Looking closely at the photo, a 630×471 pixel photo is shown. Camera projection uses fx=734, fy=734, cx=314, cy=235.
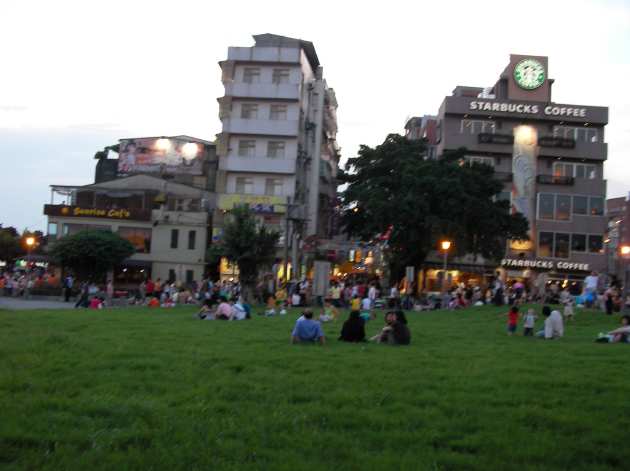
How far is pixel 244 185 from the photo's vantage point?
6606 centimetres

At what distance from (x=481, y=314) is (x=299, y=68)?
38415mm

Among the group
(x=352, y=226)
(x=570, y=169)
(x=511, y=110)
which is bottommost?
(x=352, y=226)

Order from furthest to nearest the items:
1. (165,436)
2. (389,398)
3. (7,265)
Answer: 1. (7,265)
2. (389,398)
3. (165,436)

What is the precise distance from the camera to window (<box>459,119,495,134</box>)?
232 feet

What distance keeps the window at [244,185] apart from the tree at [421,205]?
930 cm

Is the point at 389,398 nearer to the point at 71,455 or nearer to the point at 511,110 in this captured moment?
the point at 71,455

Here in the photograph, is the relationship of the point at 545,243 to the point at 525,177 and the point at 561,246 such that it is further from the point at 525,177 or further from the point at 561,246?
the point at 525,177

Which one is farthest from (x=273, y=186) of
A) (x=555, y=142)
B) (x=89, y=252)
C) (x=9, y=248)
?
(x=9, y=248)

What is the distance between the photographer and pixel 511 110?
70188 millimetres

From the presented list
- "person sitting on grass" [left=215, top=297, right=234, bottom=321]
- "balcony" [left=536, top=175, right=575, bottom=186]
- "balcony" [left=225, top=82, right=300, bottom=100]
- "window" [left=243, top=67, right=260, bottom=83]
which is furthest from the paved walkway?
"balcony" [left=536, top=175, right=575, bottom=186]

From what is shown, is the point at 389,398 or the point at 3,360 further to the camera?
the point at 3,360

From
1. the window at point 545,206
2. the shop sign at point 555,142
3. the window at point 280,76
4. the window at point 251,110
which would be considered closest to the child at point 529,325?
the window at point 251,110

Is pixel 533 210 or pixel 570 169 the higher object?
pixel 570 169

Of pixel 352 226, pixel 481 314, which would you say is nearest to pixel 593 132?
pixel 352 226
